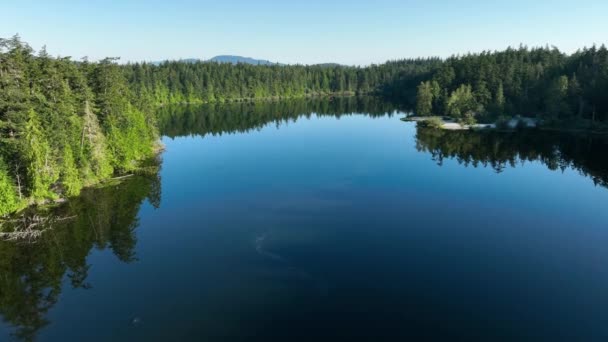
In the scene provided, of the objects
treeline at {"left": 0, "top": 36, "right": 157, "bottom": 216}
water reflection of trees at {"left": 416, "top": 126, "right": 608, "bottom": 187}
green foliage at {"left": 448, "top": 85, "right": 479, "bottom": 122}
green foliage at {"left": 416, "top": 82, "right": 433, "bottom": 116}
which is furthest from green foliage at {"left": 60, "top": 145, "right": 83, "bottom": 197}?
green foliage at {"left": 416, "top": 82, "right": 433, "bottom": 116}

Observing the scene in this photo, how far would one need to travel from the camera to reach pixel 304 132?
391ft

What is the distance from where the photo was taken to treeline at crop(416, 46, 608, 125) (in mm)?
111125

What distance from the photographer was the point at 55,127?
4894 centimetres

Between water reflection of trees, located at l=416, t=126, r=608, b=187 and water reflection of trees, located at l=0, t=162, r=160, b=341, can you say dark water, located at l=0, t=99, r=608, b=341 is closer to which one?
water reflection of trees, located at l=0, t=162, r=160, b=341

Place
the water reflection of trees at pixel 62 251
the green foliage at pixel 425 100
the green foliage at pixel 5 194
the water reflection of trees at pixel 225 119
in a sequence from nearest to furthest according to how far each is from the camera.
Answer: the water reflection of trees at pixel 62 251 → the green foliage at pixel 5 194 → the water reflection of trees at pixel 225 119 → the green foliage at pixel 425 100

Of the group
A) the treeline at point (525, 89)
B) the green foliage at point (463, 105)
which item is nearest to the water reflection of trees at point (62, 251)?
the green foliage at point (463, 105)

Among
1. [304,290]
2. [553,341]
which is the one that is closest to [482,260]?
[553,341]

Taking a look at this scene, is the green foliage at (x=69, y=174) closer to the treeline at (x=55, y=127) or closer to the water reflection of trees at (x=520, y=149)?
the treeline at (x=55, y=127)

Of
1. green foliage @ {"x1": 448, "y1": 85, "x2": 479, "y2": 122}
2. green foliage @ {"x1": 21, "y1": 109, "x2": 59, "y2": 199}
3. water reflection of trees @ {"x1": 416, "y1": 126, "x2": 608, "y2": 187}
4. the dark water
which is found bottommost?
the dark water

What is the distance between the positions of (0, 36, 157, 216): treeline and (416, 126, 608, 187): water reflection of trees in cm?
5730

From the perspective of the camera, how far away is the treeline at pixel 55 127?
4416 centimetres

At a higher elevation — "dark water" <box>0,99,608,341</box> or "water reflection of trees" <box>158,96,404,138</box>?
"water reflection of trees" <box>158,96,404,138</box>

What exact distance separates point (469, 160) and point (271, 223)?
4831 cm

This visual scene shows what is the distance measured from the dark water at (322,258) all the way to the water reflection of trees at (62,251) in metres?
0.18
